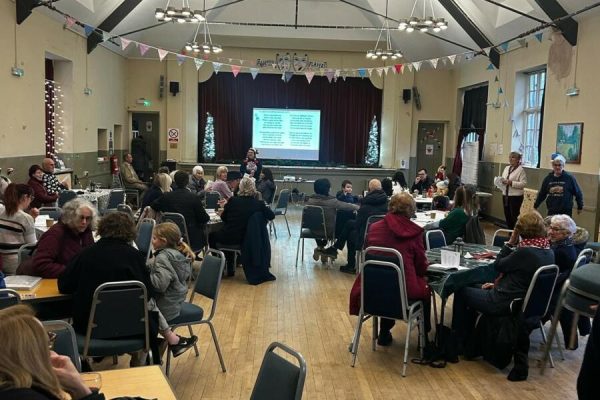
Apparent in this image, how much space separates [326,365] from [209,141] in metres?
11.4

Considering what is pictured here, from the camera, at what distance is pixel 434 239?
5.79 meters

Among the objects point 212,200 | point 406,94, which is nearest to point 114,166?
point 212,200

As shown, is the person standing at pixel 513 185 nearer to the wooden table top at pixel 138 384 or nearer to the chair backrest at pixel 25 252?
the chair backrest at pixel 25 252

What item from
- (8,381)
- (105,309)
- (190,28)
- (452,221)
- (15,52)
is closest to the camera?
(8,381)

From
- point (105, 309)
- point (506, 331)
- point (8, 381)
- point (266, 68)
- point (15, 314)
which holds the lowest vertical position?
point (506, 331)

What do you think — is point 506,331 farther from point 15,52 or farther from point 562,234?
point 15,52

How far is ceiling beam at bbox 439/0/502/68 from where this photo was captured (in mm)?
11766

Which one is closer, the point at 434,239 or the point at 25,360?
the point at 25,360

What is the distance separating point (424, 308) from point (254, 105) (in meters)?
11.5

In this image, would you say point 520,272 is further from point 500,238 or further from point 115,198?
point 115,198

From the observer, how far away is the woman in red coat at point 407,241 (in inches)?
176

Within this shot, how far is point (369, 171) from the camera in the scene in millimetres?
15047

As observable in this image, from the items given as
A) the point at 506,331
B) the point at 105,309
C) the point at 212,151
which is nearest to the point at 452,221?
the point at 506,331

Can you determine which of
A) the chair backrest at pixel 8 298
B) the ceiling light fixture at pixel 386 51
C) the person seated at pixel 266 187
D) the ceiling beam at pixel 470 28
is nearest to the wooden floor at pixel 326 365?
the chair backrest at pixel 8 298
